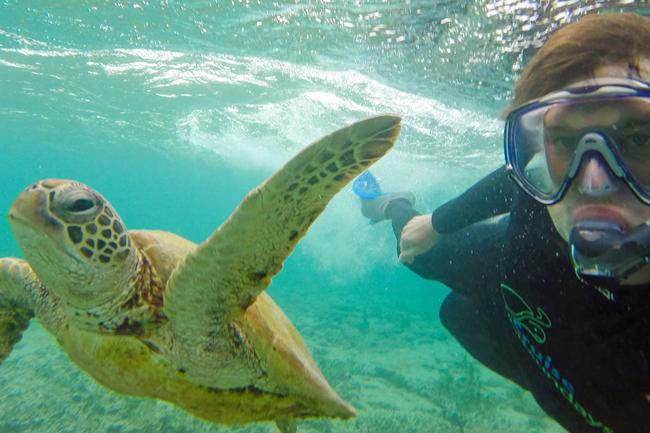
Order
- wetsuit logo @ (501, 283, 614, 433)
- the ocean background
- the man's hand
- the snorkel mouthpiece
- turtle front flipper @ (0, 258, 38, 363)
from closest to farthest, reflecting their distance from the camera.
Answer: the snorkel mouthpiece, wetsuit logo @ (501, 283, 614, 433), turtle front flipper @ (0, 258, 38, 363), the man's hand, the ocean background

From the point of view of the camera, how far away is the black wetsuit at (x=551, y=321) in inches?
63.7

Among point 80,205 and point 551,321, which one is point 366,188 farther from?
point 80,205

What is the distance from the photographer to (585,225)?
149cm

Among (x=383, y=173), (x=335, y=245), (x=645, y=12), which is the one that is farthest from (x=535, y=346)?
(x=335, y=245)

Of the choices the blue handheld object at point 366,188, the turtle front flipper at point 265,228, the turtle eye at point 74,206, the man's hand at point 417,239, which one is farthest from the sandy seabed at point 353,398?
the turtle eye at point 74,206

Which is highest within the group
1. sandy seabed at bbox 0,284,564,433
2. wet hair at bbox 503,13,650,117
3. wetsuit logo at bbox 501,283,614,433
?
wet hair at bbox 503,13,650,117

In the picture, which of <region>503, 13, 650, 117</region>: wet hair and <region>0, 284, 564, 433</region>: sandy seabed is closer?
<region>503, 13, 650, 117</region>: wet hair

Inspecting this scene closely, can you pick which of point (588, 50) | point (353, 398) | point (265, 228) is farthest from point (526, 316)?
point (353, 398)

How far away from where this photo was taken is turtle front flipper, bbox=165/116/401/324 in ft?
4.63

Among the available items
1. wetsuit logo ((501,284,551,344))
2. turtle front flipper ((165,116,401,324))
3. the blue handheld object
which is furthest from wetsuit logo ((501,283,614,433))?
the blue handheld object

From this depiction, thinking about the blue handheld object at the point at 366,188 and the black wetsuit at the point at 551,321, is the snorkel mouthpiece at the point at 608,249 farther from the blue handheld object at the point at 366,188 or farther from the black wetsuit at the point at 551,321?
the blue handheld object at the point at 366,188

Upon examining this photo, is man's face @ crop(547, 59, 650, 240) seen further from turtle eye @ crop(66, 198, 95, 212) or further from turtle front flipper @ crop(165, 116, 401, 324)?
turtle eye @ crop(66, 198, 95, 212)

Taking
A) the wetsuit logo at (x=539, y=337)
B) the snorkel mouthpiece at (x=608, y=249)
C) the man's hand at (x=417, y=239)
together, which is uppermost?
the snorkel mouthpiece at (x=608, y=249)

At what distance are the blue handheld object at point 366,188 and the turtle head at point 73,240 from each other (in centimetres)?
523
